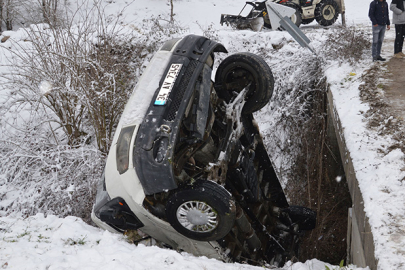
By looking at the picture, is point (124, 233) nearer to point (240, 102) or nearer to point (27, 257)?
point (27, 257)

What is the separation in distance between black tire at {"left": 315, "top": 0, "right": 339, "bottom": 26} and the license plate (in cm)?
945

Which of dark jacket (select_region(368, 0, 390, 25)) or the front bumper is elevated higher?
dark jacket (select_region(368, 0, 390, 25))

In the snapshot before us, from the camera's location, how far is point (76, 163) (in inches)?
238

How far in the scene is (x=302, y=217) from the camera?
426cm

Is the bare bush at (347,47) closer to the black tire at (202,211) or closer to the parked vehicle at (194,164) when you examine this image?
the parked vehicle at (194,164)

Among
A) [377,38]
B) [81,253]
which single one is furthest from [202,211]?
[377,38]

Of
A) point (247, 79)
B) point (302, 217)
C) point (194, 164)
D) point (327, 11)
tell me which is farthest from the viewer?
point (327, 11)

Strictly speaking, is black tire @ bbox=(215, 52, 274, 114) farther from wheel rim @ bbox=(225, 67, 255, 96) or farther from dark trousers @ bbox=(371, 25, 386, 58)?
dark trousers @ bbox=(371, 25, 386, 58)

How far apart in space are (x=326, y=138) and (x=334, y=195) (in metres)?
0.98

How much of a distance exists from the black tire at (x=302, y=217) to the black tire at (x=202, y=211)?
1624 mm

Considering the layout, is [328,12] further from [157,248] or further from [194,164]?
[157,248]

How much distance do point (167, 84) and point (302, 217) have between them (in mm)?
2374

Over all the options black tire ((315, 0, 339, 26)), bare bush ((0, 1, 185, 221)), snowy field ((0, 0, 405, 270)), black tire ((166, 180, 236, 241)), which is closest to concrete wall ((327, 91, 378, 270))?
snowy field ((0, 0, 405, 270))

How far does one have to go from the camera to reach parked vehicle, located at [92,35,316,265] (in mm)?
2842
